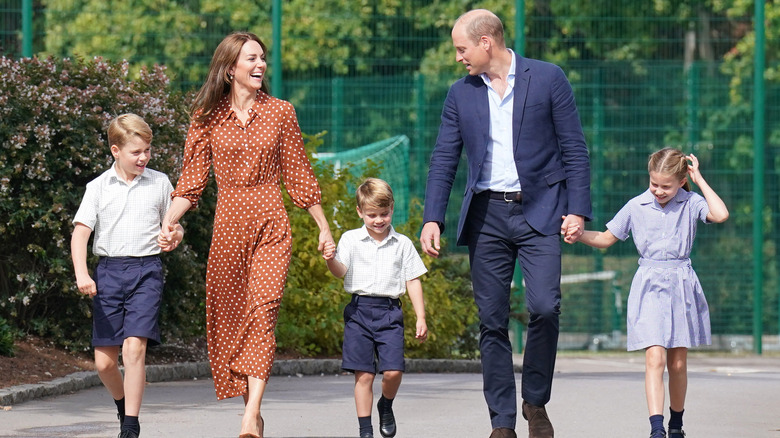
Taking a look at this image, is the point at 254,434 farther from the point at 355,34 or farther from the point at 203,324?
the point at 355,34

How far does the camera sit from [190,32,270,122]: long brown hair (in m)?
6.51

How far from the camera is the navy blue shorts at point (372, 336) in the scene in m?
6.68

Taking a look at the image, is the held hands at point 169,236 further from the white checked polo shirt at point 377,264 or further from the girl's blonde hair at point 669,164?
the girl's blonde hair at point 669,164

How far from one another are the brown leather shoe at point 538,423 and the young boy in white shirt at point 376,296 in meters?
0.70

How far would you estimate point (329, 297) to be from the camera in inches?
431

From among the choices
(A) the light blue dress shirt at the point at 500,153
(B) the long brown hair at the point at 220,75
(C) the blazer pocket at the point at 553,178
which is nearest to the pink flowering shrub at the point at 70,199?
(B) the long brown hair at the point at 220,75

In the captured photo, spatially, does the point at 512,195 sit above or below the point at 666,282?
above

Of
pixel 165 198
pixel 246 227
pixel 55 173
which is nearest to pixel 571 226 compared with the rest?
pixel 246 227

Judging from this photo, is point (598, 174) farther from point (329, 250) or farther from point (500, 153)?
point (329, 250)

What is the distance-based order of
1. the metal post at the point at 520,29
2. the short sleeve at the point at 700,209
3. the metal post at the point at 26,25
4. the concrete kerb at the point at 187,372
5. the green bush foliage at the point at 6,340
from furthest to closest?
the metal post at the point at 520,29 → the metal post at the point at 26,25 → the green bush foliage at the point at 6,340 → the concrete kerb at the point at 187,372 → the short sleeve at the point at 700,209

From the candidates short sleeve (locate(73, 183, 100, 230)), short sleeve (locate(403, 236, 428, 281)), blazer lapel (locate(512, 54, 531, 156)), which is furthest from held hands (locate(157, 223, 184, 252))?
blazer lapel (locate(512, 54, 531, 156))

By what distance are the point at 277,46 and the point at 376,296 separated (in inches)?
293

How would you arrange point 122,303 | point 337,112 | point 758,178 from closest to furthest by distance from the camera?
point 122,303 → point 337,112 → point 758,178

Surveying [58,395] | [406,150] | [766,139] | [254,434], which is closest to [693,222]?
[254,434]
